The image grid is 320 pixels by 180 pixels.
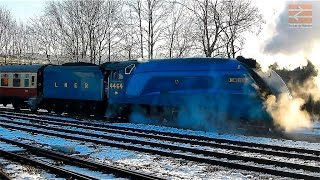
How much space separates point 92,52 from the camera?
1972 inches

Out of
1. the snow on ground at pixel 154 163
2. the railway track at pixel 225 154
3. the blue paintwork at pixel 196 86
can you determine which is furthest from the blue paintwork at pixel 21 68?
the snow on ground at pixel 154 163

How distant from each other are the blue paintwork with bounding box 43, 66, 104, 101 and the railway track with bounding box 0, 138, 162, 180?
A: 1130cm

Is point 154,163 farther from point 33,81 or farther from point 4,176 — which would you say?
point 33,81

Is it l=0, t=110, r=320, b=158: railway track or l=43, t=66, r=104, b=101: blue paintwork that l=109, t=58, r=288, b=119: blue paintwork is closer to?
l=43, t=66, r=104, b=101: blue paintwork

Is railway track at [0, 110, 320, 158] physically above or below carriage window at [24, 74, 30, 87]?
below

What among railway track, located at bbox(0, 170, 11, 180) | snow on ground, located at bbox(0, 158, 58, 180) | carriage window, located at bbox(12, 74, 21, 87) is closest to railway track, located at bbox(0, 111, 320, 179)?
snow on ground, located at bbox(0, 158, 58, 180)

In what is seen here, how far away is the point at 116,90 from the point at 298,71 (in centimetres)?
917

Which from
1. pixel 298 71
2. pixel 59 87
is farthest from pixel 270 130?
pixel 59 87

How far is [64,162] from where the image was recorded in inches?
412

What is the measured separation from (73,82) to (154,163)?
53.8 feet

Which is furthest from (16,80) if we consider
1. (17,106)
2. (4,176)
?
(4,176)

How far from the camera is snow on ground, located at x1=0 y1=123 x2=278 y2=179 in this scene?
9.10 metres

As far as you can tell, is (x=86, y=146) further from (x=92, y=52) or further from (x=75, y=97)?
(x=92, y=52)

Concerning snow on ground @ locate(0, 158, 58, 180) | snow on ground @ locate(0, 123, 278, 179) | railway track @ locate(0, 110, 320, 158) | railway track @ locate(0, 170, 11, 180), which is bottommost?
snow on ground @ locate(0, 158, 58, 180)
